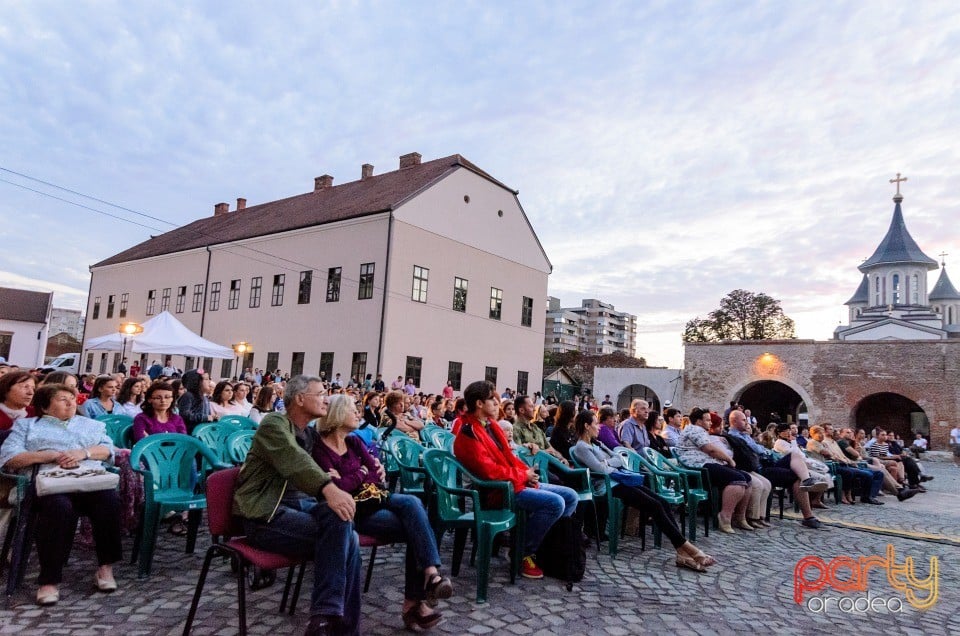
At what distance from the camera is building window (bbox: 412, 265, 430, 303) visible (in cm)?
2528

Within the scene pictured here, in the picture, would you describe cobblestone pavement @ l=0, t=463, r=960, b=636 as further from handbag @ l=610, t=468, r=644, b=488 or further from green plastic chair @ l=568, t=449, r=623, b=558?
handbag @ l=610, t=468, r=644, b=488

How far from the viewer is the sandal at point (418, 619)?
11.7 feet

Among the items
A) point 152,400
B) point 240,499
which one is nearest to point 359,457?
point 240,499

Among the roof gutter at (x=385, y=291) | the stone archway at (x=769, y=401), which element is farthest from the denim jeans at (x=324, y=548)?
the stone archway at (x=769, y=401)

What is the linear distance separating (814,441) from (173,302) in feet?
106

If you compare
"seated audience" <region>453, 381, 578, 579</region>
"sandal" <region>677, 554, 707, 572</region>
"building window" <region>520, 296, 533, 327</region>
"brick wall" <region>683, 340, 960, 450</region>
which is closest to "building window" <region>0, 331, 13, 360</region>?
"building window" <region>520, 296, 533, 327</region>

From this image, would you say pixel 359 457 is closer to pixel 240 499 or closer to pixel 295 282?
pixel 240 499

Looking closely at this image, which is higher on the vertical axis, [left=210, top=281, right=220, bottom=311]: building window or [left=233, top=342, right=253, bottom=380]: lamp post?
[left=210, top=281, right=220, bottom=311]: building window

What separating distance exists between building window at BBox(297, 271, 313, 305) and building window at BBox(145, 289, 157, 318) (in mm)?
12551

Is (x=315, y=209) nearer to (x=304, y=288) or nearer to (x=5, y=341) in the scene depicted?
(x=304, y=288)

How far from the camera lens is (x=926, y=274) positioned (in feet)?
191

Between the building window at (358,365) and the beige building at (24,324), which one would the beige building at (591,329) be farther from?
the building window at (358,365)

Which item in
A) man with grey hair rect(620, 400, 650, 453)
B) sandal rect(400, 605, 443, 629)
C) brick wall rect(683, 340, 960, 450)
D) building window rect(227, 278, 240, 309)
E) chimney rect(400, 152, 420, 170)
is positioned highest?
chimney rect(400, 152, 420, 170)

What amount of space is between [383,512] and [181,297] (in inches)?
1314
